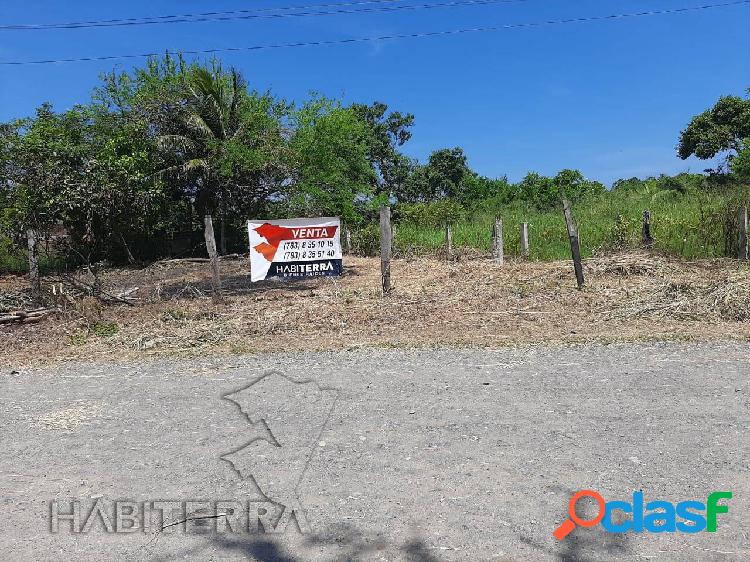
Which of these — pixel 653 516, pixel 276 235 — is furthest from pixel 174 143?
pixel 653 516

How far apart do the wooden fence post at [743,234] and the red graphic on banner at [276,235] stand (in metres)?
8.76

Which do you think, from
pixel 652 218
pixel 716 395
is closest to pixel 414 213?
pixel 652 218

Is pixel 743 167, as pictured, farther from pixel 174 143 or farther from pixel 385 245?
pixel 174 143

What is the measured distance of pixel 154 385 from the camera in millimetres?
6059

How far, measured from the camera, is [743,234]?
41.9 ft

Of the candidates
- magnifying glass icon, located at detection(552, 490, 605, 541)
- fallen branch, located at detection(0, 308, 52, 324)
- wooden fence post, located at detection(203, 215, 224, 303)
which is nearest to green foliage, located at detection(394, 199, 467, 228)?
wooden fence post, located at detection(203, 215, 224, 303)

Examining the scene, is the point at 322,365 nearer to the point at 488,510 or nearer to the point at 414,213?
the point at 488,510

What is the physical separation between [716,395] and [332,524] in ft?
11.4

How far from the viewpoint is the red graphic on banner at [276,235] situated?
10664 millimetres

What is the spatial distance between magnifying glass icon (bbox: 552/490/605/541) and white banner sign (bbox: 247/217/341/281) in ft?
25.3
